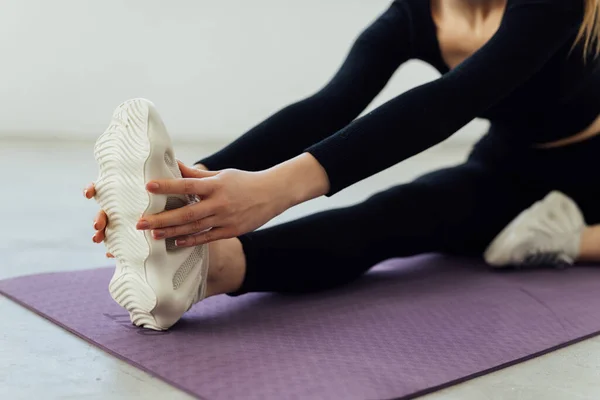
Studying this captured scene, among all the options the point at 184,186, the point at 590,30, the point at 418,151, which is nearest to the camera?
the point at 184,186

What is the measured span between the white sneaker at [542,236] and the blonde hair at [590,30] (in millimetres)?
290

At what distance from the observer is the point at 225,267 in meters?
1.13

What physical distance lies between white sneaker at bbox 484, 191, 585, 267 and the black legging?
0.04 meters

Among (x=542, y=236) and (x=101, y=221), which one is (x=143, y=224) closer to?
(x=101, y=221)

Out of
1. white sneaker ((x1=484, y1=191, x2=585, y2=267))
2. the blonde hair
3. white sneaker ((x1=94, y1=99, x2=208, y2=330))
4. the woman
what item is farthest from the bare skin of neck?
white sneaker ((x1=94, y1=99, x2=208, y2=330))

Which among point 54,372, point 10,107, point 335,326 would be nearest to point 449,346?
point 335,326

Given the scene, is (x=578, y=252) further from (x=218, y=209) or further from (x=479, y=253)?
(x=218, y=209)

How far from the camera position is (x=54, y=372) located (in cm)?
92

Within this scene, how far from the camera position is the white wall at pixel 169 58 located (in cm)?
291

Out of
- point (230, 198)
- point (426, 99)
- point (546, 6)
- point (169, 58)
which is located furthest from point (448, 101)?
point (169, 58)

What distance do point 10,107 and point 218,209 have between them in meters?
2.23

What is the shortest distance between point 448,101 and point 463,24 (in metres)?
0.39

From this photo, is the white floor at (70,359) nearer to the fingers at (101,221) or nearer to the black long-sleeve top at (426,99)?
the fingers at (101,221)

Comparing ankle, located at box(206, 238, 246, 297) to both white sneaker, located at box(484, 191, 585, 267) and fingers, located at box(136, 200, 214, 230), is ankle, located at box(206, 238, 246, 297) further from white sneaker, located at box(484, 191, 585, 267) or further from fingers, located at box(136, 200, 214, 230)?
white sneaker, located at box(484, 191, 585, 267)
